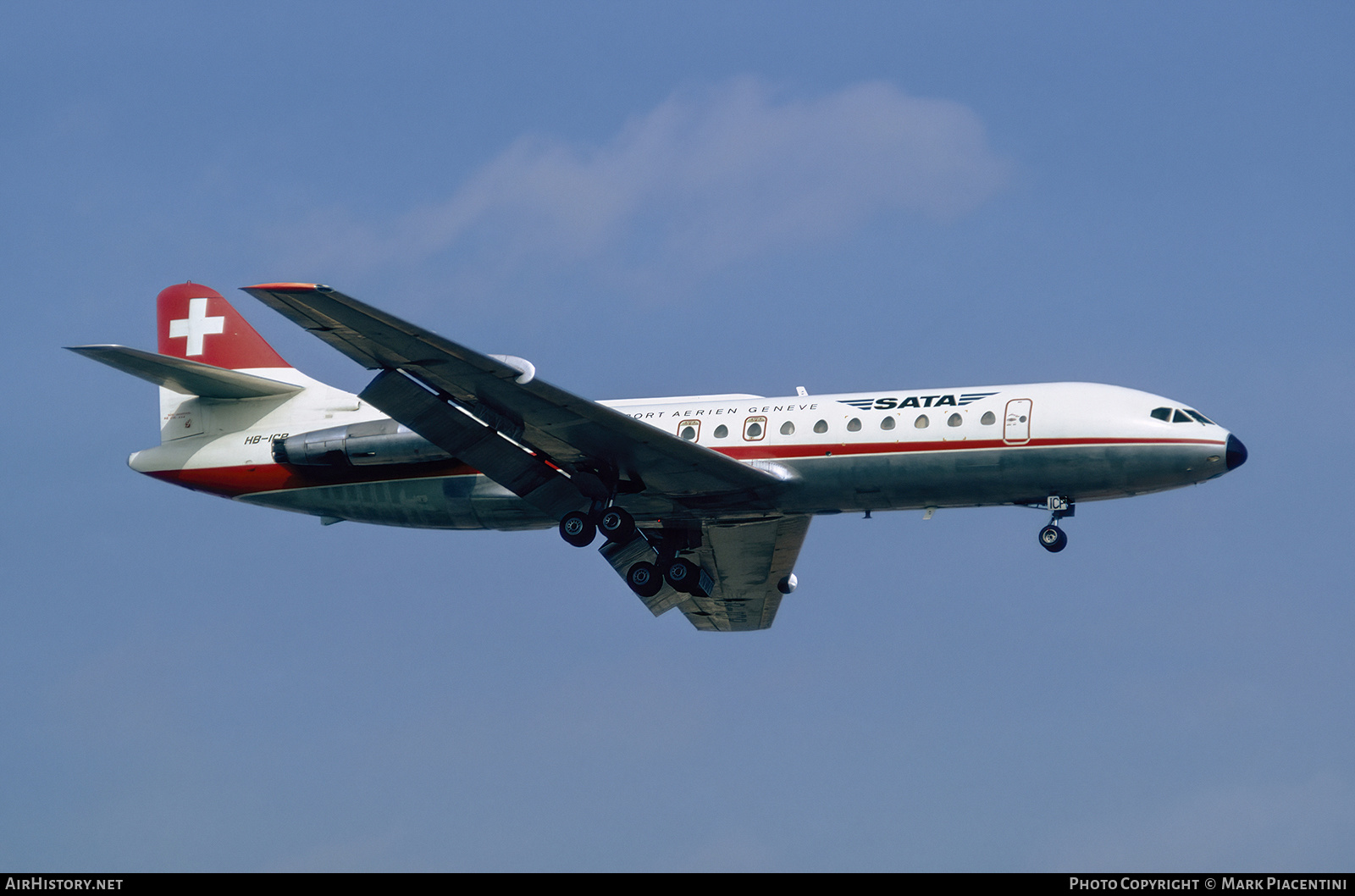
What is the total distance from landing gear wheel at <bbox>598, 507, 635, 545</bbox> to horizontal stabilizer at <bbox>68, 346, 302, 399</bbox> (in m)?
8.40

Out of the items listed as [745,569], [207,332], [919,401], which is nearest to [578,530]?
[745,569]

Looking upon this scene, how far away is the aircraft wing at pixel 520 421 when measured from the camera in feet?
93.8

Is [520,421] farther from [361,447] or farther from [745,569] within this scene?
[745,569]

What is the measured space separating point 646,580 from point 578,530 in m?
3.18

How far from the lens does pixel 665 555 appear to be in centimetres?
3606

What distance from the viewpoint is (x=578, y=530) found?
33.3 m

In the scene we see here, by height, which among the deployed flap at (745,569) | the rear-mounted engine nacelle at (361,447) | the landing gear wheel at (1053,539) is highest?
the rear-mounted engine nacelle at (361,447)

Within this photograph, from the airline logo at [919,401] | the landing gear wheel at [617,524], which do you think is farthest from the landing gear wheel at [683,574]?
the airline logo at [919,401]

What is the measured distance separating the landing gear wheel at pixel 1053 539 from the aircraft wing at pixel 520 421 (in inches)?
211

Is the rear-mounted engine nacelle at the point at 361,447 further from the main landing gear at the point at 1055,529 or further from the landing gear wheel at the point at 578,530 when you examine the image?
the main landing gear at the point at 1055,529
